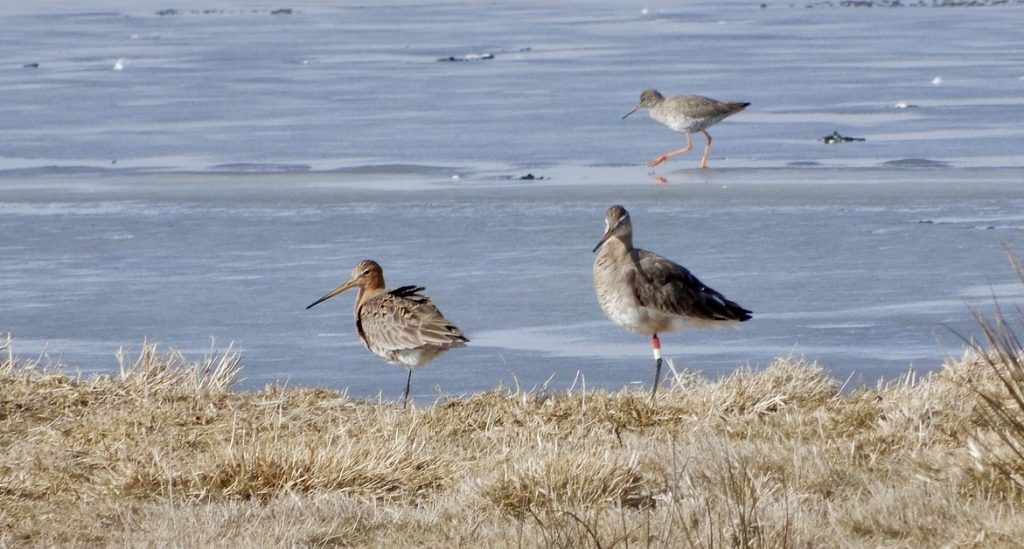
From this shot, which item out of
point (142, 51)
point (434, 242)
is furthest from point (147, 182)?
point (142, 51)

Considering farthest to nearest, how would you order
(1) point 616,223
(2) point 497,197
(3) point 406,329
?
(2) point 497,197 → (1) point 616,223 → (3) point 406,329

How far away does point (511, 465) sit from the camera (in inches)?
200

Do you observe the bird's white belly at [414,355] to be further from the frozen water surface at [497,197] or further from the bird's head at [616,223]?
the bird's head at [616,223]

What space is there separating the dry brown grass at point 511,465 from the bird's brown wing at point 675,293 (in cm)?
50

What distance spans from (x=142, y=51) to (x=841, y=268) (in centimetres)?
1879

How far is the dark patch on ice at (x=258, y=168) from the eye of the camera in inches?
595

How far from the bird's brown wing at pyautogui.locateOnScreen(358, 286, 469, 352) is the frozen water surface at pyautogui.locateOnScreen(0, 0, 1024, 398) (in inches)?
23.0

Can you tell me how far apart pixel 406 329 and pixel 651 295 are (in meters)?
1.11

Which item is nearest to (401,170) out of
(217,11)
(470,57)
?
(470,57)

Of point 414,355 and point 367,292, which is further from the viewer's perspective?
point 367,292

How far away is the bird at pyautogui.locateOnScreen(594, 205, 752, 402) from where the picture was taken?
7.39m

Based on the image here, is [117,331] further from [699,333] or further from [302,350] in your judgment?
[699,333]

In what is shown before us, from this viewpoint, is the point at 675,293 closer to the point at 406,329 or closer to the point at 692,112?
the point at 406,329

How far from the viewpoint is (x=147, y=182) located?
14.5 metres
